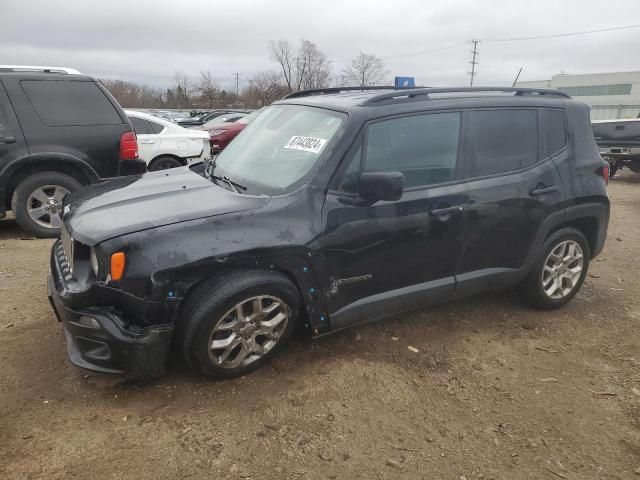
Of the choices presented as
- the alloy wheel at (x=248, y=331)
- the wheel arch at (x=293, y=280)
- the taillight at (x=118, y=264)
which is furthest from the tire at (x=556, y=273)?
the taillight at (x=118, y=264)

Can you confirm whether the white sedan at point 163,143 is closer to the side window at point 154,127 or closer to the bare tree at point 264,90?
the side window at point 154,127

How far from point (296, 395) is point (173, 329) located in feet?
2.72

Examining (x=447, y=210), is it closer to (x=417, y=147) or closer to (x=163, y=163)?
(x=417, y=147)

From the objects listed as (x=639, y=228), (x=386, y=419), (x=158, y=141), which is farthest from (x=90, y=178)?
(x=639, y=228)

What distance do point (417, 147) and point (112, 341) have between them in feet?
7.38

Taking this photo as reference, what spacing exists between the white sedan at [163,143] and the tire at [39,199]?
8.75ft

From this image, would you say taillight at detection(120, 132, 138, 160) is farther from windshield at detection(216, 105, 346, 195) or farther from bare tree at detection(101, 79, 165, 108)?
bare tree at detection(101, 79, 165, 108)

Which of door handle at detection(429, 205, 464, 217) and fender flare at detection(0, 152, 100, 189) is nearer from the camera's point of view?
door handle at detection(429, 205, 464, 217)

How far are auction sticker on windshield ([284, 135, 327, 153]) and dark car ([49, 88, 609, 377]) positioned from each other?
0.04 feet

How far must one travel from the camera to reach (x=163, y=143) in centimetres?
872

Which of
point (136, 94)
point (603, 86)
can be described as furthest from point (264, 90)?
point (603, 86)

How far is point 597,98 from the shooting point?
211ft

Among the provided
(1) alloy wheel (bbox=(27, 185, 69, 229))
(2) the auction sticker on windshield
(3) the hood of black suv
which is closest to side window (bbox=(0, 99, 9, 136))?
(1) alloy wheel (bbox=(27, 185, 69, 229))

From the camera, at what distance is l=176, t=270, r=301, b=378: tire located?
2.71 metres
